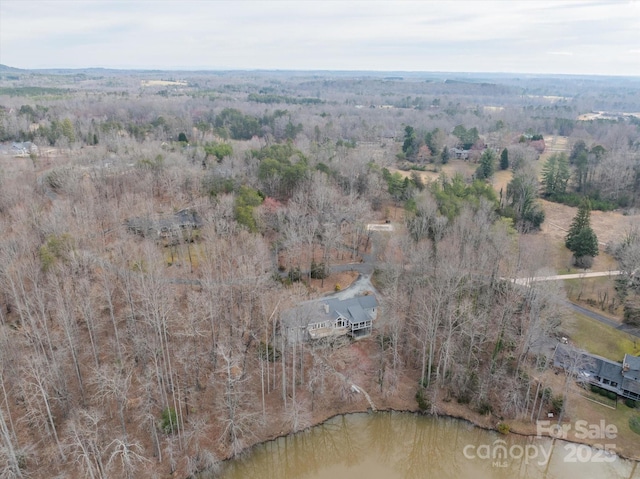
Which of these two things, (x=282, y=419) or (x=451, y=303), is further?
(x=451, y=303)

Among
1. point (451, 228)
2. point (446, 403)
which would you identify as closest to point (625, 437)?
point (446, 403)

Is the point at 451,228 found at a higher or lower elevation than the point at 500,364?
higher

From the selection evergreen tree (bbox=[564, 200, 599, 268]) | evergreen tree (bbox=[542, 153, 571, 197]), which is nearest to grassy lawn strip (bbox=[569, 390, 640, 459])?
evergreen tree (bbox=[564, 200, 599, 268])

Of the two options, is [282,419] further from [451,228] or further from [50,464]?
[451,228]

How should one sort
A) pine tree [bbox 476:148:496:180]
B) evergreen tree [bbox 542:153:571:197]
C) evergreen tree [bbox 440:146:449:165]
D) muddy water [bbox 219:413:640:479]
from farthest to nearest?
evergreen tree [bbox 440:146:449:165] < pine tree [bbox 476:148:496:180] < evergreen tree [bbox 542:153:571:197] < muddy water [bbox 219:413:640:479]

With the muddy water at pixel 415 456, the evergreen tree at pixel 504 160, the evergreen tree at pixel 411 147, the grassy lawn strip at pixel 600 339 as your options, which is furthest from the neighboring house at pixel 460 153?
the muddy water at pixel 415 456

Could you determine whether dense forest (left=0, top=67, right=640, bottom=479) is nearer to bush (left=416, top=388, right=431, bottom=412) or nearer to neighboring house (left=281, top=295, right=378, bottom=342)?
bush (left=416, top=388, right=431, bottom=412)
